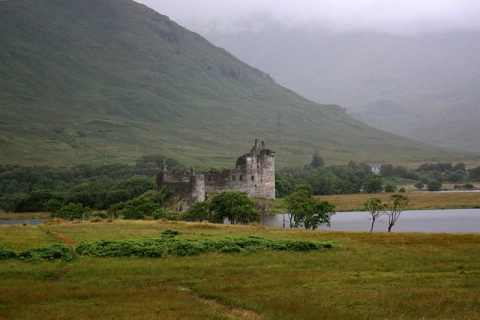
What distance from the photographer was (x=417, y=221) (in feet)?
286

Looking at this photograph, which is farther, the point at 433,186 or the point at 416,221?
the point at 433,186

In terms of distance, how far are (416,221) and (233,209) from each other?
98.4 ft

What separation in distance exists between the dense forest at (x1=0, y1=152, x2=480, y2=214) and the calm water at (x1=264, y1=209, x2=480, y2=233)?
18399 mm

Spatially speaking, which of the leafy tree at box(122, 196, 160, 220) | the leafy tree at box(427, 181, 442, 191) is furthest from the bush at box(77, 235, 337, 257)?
the leafy tree at box(427, 181, 442, 191)

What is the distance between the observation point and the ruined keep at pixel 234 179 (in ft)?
305

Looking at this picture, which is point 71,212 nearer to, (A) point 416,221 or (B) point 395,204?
(B) point 395,204

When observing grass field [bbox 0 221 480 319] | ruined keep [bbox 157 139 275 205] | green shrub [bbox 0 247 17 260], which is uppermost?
ruined keep [bbox 157 139 275 205]

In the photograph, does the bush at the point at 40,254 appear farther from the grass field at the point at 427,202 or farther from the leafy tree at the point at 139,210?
the grass field at the point at 427,202

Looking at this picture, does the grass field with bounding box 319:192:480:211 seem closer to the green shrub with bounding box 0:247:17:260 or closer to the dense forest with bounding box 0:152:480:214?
the dense forest with bounding box 0:152:480:214

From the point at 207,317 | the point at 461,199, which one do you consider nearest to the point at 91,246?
the point at 207,317

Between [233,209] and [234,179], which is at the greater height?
[234,179]

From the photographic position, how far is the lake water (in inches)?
2970

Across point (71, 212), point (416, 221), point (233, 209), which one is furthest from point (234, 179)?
point (233, 209)

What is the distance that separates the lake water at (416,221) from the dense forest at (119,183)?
442 inches
